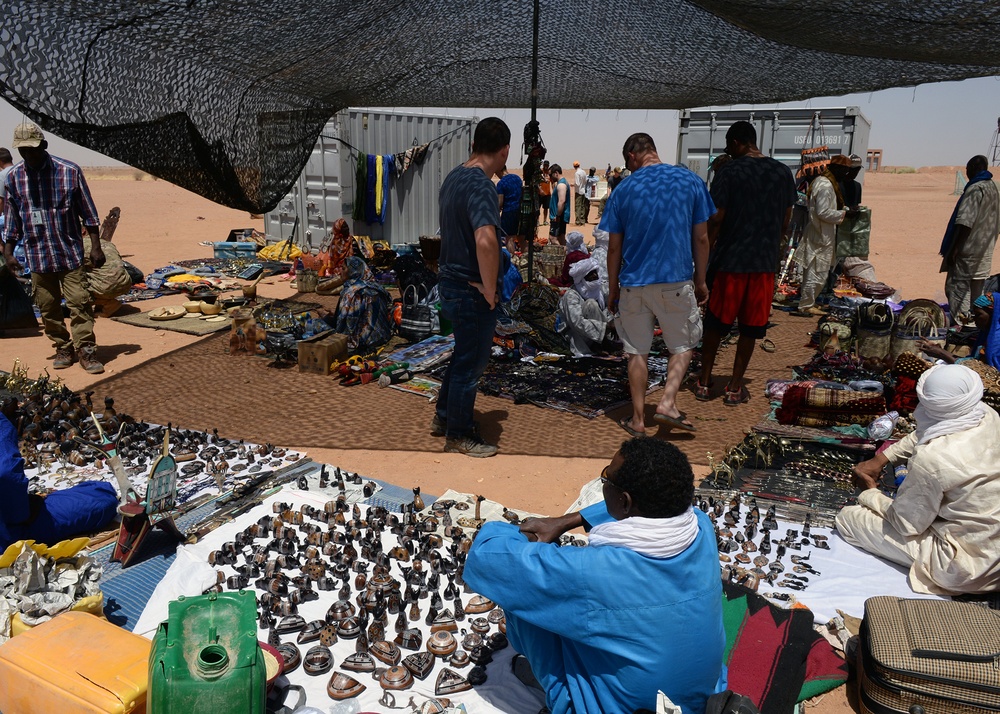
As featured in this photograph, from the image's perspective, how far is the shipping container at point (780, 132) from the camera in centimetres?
1212

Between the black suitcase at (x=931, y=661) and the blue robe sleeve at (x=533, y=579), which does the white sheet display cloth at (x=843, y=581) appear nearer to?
the black suitcase at (x=931, y=661)

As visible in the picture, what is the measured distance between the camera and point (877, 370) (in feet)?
22.4

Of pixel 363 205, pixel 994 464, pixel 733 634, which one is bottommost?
pixel 733 634

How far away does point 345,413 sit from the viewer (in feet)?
19.9

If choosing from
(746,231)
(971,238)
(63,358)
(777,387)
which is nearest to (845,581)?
(777,387)

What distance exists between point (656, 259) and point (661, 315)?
0.44 meters

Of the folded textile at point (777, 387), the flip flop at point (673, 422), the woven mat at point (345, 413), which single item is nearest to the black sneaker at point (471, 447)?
the woven mat at point (345, 413)

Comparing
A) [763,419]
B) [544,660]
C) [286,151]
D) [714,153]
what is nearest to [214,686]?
[544,660]

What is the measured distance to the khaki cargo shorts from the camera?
5.39 m

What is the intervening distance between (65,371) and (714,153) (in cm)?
1069

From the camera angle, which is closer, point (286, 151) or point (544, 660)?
point (544, 660)

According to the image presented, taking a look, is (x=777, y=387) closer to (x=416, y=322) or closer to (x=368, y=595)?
(x=416, y=322)

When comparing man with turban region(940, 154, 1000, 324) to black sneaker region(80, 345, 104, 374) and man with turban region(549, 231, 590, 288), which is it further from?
black sneaker region(80, 345, 104, 374)

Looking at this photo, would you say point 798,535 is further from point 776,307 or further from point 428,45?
point 776,307
